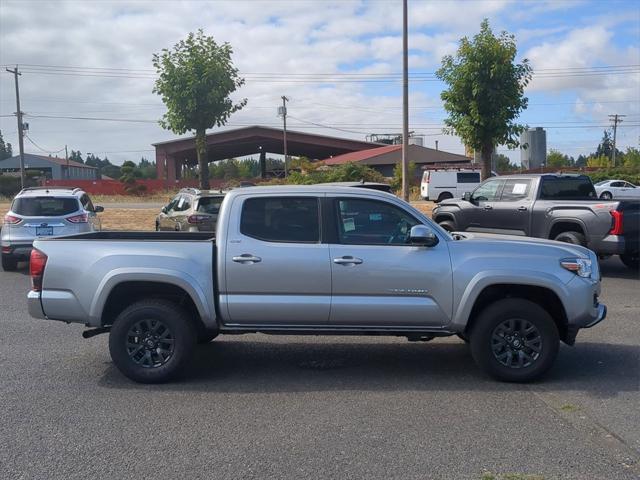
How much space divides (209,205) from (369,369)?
8.87 m

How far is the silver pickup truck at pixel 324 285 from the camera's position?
6309 mm

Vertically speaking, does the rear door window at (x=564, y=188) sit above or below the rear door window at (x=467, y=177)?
below

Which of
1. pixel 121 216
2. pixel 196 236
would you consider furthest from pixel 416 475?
pixel 121 216

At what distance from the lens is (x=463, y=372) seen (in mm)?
6840

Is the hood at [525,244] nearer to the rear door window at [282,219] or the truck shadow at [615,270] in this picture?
the rear door window at [282,219]

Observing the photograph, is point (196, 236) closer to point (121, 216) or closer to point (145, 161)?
point (121, 216)

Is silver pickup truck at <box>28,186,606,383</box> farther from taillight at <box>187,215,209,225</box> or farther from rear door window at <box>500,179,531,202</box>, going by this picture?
taillight at <box>187,215,209,225</box>

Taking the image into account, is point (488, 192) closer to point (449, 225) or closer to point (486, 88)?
point (449, 225)

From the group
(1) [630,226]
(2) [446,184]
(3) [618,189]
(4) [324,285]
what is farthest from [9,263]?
(3) [618,189]

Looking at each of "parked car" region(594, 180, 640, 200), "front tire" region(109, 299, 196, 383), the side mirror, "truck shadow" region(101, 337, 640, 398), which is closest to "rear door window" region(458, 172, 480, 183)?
"parked car" region(594, 180, 640, 200)

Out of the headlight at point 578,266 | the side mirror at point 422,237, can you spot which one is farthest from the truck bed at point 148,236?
the headlight at point 578,266

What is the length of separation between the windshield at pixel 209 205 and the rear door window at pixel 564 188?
678cm

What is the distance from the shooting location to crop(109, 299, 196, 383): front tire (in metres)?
6.38

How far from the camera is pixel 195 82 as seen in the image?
20.8 m
